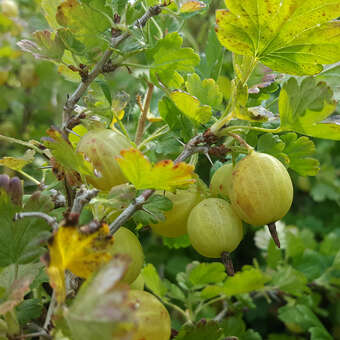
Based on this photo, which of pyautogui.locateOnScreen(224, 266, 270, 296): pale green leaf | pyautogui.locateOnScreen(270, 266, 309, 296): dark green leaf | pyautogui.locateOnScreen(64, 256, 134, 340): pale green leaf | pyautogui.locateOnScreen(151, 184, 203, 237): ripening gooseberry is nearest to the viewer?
pyautogui.locateOnScreen(64, 256, 134, 340): pale green leaf

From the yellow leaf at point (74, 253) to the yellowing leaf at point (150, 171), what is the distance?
94 millimetres

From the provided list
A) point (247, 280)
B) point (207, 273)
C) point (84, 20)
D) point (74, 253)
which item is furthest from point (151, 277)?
point (84, 20)

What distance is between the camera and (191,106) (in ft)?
2.27

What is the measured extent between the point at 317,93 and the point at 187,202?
296 millimetres

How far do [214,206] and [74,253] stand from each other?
296 millimetres

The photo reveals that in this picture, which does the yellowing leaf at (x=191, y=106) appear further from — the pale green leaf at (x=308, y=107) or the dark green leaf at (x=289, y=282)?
the dark green leaf at (x=289, y=282)

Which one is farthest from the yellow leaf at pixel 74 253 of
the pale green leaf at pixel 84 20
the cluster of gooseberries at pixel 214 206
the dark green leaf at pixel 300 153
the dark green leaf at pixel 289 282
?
the dark green leaf at pixel 289 282

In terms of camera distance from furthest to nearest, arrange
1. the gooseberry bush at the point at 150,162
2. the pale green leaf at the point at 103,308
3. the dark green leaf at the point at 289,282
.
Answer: the dark green leaf at the point at 289,282 → the gooseberry bush at the point at 150,162 → the pale green leaf at the point at 103,308

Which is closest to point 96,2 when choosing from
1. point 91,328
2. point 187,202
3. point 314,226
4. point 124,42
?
point 124,42

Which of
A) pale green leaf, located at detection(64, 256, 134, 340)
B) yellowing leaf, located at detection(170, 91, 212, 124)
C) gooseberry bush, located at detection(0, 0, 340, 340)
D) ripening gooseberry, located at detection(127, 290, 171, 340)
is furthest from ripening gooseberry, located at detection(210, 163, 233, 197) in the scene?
pale green leaf, located at detection(64, 256, 134, 340)

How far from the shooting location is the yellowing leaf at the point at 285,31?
25.2 inches

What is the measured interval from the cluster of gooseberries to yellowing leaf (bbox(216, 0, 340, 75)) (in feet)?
0.55

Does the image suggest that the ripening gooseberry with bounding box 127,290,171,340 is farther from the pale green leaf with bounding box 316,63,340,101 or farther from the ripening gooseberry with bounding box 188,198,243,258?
the pale green leaf with bounding box 316,63,340,101

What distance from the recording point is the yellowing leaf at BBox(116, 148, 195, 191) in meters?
0.57
